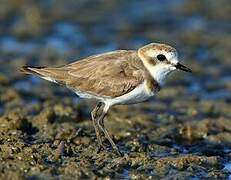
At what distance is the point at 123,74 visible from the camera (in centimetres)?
898

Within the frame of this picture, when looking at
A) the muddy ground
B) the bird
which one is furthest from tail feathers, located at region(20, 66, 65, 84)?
the muddy ground

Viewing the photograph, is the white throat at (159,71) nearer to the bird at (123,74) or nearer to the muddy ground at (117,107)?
the bird at (123,74)

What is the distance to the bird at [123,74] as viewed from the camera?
8891mm

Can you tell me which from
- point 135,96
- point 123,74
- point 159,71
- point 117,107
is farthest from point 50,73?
point 117,107

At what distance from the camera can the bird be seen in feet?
29.2

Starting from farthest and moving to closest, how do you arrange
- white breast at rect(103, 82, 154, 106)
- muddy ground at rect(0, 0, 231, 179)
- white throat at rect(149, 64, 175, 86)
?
white throat at rect(149, 64, 175, 86), white breast at rect(103, 82, 154, 106), muddy ground at rect(0, 0, 231, 179)

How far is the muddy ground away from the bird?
0.70 metres

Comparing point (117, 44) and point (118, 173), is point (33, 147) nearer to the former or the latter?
point (118, 173)

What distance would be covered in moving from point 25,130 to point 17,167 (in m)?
1.80

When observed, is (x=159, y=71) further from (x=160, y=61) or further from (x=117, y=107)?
(x=117, y=107)

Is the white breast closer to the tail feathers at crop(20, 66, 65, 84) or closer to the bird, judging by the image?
the bird

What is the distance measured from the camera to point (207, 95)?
12.8m

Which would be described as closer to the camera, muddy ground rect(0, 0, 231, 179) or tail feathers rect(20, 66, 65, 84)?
muddy ground rect(0, 0, 231, 179)

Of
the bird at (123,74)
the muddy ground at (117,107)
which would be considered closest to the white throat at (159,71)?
the bird at (123,74)
